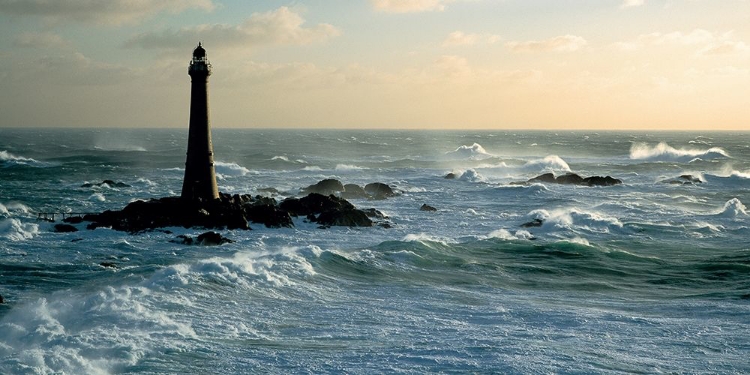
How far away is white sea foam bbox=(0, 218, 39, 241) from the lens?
30.5 meters

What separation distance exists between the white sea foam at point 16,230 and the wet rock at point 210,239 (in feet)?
24.7

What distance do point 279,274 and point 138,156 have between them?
270 feet

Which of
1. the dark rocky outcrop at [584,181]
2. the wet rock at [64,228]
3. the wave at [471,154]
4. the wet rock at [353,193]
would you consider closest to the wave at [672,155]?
the wave at [471,154]

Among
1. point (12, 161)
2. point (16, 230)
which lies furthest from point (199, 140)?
point (12, 161)

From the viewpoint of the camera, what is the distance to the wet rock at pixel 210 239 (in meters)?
29.4

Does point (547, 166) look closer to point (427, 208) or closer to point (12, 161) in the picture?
point (427, 208)

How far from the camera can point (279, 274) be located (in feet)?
77.8

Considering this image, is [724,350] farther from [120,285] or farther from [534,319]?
[120,285]

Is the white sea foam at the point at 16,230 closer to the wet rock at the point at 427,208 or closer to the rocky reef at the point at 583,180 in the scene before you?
the wet rock at the point at 427,208

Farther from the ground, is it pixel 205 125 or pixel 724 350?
pixel 205 125

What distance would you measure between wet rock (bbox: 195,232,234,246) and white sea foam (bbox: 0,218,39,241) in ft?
24.7

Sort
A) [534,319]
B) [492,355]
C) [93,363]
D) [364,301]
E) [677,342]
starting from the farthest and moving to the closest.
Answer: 1. [364,301]
2. [534,319]
3. [677,342]
4. [492,355]
5. [93,363]

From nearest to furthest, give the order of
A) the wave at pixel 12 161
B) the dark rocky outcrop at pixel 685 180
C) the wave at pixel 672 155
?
the dark rocky outcrop at pixel 685 180 < the wave at pixel 12 161 < the wave at pixel 672 155

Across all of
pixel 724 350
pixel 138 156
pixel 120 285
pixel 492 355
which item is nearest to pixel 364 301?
pixel 492 355
